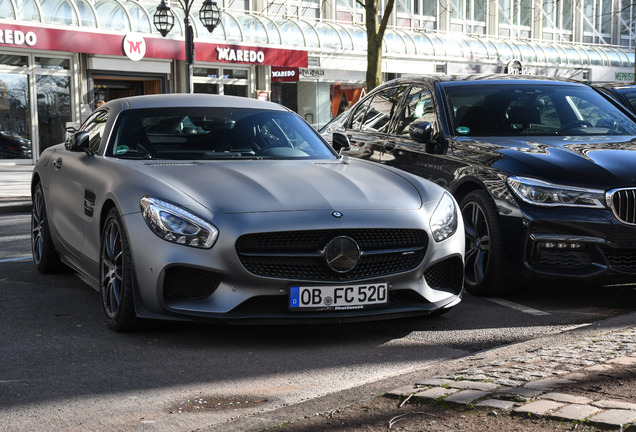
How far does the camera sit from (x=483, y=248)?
23.3 feet

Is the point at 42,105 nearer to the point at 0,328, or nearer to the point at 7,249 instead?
the point at 7,249

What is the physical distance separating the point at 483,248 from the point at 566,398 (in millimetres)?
3305

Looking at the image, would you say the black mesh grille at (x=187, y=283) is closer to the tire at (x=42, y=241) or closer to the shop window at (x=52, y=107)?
the tire at (x=42, y=241)

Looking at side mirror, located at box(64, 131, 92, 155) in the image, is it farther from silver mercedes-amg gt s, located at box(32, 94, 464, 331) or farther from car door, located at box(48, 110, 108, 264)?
silver mercedes-amg gt s, located at box(32, 94, 464, 331)

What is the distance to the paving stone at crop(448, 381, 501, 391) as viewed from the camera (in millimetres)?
4027

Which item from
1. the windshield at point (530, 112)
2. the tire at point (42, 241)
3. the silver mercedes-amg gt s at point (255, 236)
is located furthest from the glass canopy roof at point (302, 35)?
the silver mercedes-amg gt s at point (255, 236)

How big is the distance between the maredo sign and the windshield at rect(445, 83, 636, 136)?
17.0 metres

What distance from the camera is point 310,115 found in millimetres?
33812

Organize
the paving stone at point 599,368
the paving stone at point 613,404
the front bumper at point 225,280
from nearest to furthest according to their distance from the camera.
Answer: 1. the paving stone at point 613,404
2. the paving stone at point 599,368
3. the front bumper at point 225,280

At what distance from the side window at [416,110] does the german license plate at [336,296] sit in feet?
9.95

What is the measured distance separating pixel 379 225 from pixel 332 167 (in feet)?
3.43

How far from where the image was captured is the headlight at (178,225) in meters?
5.27

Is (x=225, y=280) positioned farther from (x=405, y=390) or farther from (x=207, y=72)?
(x=207, y=72)

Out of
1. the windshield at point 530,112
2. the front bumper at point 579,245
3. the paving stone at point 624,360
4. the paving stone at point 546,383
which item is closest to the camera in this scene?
the paving stone at point 546,383
